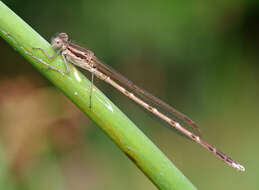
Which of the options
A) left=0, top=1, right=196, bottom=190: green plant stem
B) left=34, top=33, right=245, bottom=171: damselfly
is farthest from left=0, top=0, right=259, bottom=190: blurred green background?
left=0, top=1, right=196, bottom=190: green plant stem

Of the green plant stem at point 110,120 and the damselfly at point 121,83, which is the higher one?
the damselfly at point 121,83

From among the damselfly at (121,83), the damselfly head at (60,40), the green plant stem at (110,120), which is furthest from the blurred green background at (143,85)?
the green plant stem at (110,120)

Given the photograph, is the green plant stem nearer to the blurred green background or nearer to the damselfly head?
the damselfly head

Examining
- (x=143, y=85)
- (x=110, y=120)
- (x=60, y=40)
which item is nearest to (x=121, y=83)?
(x=60, y=40)

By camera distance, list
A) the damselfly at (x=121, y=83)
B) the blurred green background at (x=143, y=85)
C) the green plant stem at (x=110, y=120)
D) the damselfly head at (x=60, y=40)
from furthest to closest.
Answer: the blurred green background at (x=143, y=85)
the damselfly at (x=121, y=83)
the damselfly head at (x=60, y=40)
the green plant stem at (x=110, y=120)

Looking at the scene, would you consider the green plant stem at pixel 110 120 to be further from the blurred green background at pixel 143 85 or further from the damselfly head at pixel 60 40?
the blurred green background at pixel 143 85

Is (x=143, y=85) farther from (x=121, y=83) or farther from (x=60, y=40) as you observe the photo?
(x=60, y=40)

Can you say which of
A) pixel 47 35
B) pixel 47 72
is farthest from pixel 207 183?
pixel 47 72
